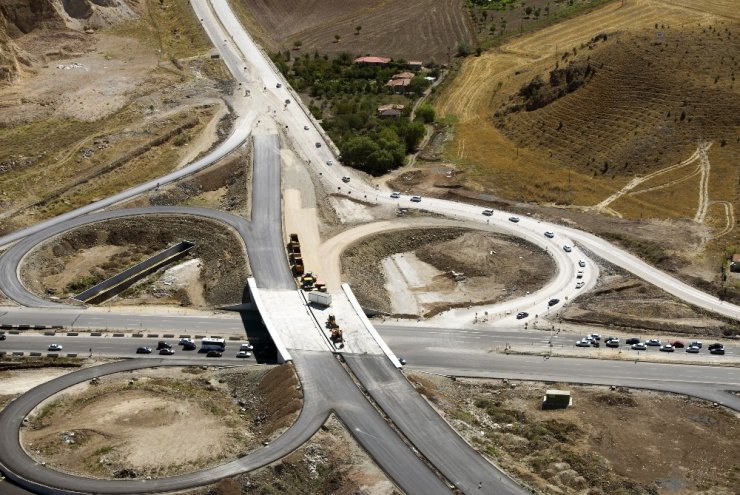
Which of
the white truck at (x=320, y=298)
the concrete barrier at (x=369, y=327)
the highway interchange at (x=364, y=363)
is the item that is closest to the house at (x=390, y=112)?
the highway interchange at (x=364, y=363)

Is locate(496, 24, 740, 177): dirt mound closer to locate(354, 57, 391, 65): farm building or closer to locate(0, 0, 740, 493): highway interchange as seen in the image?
locate(0, 0, 740, 493): highway interchange

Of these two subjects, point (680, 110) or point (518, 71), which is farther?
point (518, 71)

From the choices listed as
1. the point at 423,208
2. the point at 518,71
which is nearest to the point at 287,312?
the point at 423,208

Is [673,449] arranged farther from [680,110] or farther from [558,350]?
[680,110]

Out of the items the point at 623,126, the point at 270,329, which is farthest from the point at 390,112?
the point at 270,329

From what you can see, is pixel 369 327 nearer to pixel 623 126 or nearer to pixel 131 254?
pixel 131 254

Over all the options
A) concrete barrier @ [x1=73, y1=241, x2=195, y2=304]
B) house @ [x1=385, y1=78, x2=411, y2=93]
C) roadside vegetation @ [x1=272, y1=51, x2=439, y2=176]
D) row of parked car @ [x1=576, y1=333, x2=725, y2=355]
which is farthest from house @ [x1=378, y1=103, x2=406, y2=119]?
row of parked car @ [x1=576, y1=333, x2=725, y2=355]

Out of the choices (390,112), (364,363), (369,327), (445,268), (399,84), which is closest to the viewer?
(364,363)
